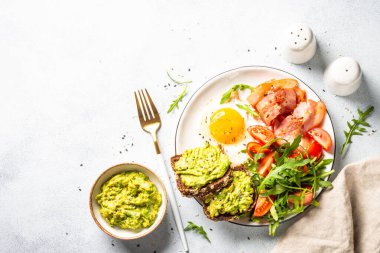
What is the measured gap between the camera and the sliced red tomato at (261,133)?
3.97 m

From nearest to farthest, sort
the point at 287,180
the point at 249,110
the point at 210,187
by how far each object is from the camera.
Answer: the point at 210,187 → the point at 287,180 → the point at 249,110

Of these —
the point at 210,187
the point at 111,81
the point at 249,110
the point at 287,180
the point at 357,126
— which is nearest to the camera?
the point at 210,187

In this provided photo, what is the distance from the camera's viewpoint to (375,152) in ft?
13.6

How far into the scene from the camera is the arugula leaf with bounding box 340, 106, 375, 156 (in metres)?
4.07

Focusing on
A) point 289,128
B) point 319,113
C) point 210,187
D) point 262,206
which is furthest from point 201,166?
point 319,113

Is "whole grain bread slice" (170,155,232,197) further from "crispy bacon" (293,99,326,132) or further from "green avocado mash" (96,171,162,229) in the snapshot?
"crispy bacon" (293,99,326,132)

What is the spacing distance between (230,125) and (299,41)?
0.98 m

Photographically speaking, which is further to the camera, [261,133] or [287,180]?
[261,133]

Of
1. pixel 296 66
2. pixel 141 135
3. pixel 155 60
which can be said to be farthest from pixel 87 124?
pixel 296 66

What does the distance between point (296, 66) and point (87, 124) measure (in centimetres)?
211

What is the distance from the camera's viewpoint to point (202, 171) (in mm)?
3656

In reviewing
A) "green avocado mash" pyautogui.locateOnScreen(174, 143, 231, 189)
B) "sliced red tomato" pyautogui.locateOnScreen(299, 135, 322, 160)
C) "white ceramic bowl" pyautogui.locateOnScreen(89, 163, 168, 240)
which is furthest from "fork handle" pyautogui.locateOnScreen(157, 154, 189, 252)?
"sliced red tomato" pyautogui.locateOnScreen(299, 135, 322, 160)

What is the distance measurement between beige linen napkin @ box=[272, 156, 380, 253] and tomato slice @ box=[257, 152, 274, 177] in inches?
21.8

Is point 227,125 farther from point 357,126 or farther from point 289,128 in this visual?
point 357,126
